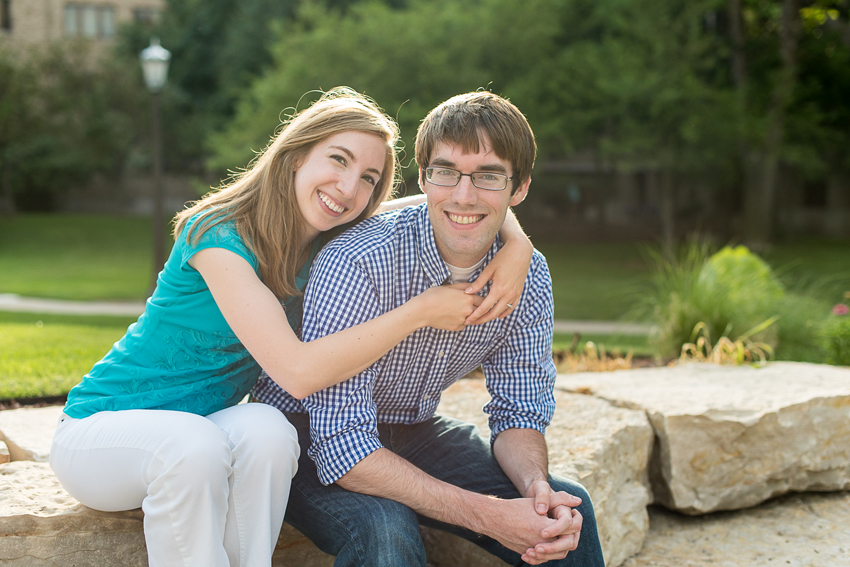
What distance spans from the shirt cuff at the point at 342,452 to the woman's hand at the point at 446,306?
1.30ft

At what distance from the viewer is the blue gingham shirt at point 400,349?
228 centimetres

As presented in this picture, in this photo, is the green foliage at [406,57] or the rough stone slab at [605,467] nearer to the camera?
the rough stone slab at [605,467]

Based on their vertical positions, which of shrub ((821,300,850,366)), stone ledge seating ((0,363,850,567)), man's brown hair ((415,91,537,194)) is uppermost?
man's brown hair ((415,91,537,194))

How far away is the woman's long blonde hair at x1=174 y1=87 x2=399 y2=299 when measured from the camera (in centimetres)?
242

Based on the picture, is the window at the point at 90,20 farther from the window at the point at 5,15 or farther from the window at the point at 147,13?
the window at the point at 5,15

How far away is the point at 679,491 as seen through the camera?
353cm

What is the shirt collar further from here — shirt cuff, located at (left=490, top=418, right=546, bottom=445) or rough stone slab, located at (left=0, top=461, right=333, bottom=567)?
rough stone slab, located at (left=0, top=461, right=333, bottom=567)

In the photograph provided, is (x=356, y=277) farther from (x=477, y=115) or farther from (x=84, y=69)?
(x=84, y=69)

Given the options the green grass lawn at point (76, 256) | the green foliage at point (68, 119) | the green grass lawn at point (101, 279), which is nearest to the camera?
the green grass lawn at point (101, 279)

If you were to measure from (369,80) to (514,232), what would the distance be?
15.3m

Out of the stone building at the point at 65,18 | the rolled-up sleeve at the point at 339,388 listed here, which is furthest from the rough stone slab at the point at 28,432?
the stone building at the point at 65,18

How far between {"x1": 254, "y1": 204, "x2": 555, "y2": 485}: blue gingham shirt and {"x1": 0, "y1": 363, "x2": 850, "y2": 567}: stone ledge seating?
546 mm

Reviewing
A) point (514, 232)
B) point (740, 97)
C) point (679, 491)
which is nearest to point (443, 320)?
point (514, 232)

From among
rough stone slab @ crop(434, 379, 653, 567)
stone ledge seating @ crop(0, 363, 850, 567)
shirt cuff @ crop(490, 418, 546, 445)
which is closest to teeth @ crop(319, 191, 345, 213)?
shirt cuff @ crop(490, 418, 546, 445)
